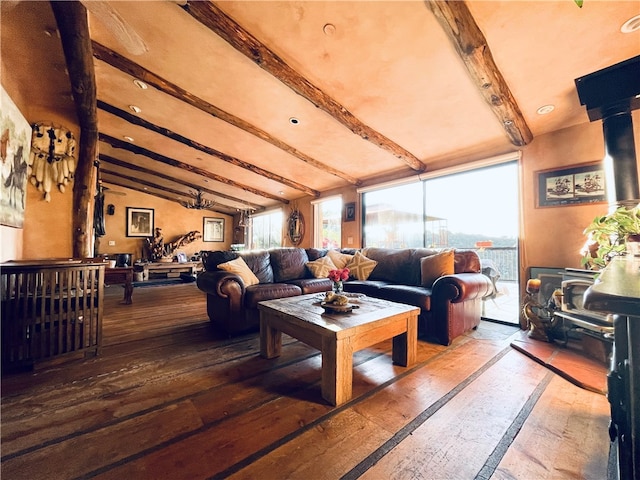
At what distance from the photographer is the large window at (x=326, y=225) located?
6.23 m

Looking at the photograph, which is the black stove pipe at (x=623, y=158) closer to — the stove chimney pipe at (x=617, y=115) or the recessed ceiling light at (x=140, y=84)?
the stove chimney pipe at (x=617, y=115)

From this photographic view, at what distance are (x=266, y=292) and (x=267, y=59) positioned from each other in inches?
92.2

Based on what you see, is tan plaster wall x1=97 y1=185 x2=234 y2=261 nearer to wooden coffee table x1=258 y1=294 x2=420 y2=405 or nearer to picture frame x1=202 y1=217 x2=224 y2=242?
picture frame x1=202 y1=217 x2=224 y2=242

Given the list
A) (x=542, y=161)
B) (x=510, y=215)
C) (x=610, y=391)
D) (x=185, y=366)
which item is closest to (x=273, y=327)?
(x=185, y=366)

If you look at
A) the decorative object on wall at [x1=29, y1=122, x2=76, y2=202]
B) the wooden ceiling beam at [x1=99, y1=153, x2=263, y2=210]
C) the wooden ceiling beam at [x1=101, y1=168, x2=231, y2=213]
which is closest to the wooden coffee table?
the decorative object on wall at [x1=29, y1=122, x2=76, y2=202]

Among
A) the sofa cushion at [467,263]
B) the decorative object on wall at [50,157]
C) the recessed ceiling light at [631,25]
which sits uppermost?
the recessed ceiling light at [631,25]

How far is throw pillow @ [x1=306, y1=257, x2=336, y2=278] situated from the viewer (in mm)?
3815

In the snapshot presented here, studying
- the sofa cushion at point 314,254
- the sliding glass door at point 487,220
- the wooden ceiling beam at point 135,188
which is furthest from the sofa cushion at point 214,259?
the wooden ceiling beam at point 135,188

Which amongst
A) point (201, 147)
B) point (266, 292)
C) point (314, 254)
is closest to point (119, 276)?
point (201, 147)

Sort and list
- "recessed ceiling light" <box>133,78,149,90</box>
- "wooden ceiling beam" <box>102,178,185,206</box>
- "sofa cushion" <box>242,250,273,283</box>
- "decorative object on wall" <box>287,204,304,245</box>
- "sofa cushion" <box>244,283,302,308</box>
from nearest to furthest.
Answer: "sofa cushion" <box>244,283,302,308</box>, "recessed ceiling light" <box>133,78,149,90</box>, "sofa cushion" <box>242,250,273,283</box>, "decorative object on wall" <box>287,204,304,245</box>, "wooden ceiling beam" <box>102,178,185,206</box>

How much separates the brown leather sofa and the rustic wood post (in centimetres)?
160

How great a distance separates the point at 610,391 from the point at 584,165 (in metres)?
2.90

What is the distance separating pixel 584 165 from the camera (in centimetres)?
277

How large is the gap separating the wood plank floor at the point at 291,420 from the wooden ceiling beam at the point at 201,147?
3473 mm
